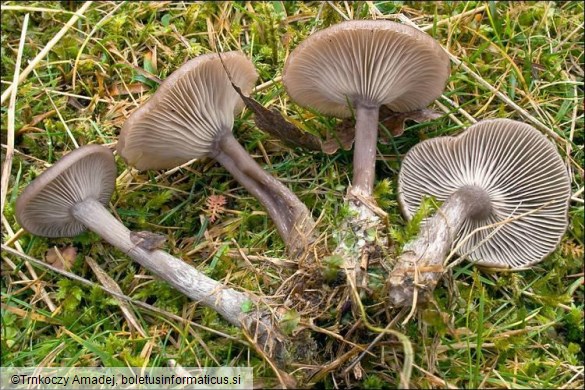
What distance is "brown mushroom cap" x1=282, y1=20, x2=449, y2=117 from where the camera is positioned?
2.56 m

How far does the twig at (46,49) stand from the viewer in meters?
3.37

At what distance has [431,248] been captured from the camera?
2533mm

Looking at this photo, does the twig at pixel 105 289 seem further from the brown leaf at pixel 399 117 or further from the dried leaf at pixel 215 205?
the brown leaf at pixel 399 117

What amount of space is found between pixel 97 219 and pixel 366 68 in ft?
5.10

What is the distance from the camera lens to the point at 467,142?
9.37 ft

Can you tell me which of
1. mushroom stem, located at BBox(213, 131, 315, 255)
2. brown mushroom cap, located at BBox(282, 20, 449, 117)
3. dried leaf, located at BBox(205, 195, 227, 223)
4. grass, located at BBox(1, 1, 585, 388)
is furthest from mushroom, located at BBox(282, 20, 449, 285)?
dried leaf, located at BBox(205, 195, 227, 223)

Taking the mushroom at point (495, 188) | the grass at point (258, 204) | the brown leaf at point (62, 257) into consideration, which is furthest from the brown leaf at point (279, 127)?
the brown leaf at point (62, 257)

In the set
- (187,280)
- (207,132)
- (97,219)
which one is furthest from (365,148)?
(97,219)

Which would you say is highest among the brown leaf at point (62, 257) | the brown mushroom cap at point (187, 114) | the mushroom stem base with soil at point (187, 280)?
the brown mushroom cap at point (187, 114)

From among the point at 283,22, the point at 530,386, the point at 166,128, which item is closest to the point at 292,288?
the point at 166,128

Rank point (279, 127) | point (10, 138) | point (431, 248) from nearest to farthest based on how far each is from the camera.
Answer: point (431, 248)
point (279, 127)
point (10, 138)

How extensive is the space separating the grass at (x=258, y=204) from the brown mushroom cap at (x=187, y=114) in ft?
0.78

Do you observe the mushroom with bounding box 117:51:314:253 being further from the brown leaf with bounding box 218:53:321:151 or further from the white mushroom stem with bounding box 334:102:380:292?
the white mushroom stem with bounding box 334:102:380:292

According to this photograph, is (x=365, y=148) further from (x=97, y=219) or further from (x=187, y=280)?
(x=97, y=219)
